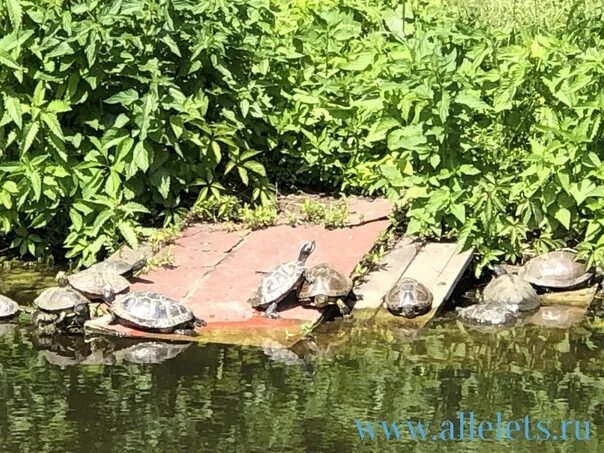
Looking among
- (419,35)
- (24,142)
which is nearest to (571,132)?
(419,35)

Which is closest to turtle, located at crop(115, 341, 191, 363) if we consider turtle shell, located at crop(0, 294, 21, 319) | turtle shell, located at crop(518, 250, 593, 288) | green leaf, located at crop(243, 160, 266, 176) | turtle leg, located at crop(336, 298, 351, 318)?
turtle shell, located at crop(0, 294, 21, 319)

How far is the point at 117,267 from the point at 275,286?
3.43ft

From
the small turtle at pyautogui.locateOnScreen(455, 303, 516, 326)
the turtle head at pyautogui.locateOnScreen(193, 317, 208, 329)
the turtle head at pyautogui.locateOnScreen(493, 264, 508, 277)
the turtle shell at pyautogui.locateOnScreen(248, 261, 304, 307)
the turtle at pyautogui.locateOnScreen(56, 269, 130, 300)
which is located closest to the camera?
the turtle head at pyautogui.locateOnScreen(193, 317, 208, 329)

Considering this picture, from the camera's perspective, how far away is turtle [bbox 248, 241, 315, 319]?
275 inches

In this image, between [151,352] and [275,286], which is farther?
[275,286]

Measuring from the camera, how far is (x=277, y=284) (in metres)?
7.02

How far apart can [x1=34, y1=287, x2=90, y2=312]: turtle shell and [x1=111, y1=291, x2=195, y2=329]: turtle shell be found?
0.80 ft

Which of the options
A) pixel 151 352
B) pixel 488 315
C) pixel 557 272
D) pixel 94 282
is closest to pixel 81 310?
pixel 94 282

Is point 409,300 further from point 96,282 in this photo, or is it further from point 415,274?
point 96,282

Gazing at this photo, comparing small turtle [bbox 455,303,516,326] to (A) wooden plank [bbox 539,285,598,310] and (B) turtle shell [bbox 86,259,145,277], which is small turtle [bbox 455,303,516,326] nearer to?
(A) wooden plank [bbox 539,285,598,310]

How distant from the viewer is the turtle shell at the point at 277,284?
22.9 ft

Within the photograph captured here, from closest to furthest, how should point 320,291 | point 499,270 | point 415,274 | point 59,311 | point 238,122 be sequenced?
point 59,311 → point 320,291 → point 415,274 → point 499,270 → point 238,122

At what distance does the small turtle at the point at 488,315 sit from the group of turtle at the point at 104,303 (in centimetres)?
164

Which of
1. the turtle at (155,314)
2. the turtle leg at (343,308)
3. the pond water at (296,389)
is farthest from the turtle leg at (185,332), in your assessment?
the turtle leg at (343,308)
